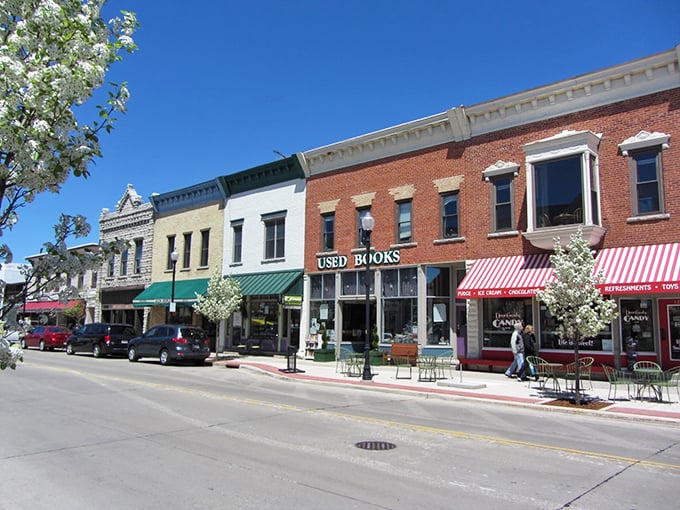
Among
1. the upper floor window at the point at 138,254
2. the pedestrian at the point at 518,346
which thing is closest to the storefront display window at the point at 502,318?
the pedestrian at the point at 518,346

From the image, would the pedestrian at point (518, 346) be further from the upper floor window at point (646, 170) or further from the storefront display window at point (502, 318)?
the upper floor window at point (646, 170)

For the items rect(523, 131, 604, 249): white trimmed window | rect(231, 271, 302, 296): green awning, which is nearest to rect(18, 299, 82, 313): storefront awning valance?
Answer: rect(231, 271, 302, 296): green awning

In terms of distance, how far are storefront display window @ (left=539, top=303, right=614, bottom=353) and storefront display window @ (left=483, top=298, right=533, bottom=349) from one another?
1.66 ft

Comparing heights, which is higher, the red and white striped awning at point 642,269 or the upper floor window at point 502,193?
the upper floor window at point 502,193

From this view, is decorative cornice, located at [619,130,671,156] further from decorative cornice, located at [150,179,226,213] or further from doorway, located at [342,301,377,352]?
decorative cornice, located at [150,179,226,213]

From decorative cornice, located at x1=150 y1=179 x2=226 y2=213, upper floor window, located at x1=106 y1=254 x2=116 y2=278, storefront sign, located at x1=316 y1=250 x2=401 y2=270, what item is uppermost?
decorative cornice, located at x1=150 y1=179 x2=226 y2=213

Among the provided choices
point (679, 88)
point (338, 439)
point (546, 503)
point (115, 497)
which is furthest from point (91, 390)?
point (679, 88)

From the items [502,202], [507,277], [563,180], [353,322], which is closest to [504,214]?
[502,202]

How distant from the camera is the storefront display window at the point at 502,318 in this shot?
1928 centimetres

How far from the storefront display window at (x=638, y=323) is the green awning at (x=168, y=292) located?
838 inches

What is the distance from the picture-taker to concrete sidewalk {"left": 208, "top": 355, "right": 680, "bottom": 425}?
12.3 m

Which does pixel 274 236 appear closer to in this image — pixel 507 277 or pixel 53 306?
pixel 507 277

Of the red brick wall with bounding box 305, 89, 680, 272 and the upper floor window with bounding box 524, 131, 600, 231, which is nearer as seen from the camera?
the red brick wall with bounding box 305, 89, 680, 272

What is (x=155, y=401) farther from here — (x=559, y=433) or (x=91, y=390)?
(x=559, y=433)
